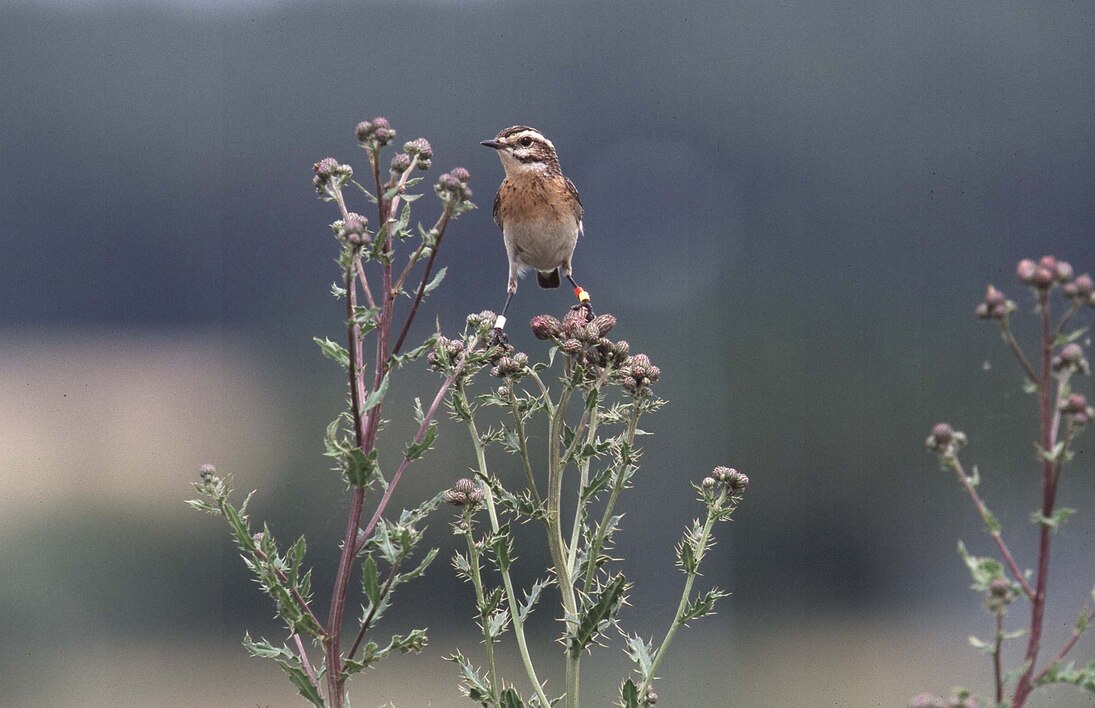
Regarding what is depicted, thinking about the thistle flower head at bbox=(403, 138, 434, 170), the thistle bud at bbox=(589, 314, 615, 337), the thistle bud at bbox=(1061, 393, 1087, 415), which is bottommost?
the thistle bud at bbox=(589, 314, 615, 337)

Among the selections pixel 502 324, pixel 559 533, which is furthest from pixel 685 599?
pixel 502 324

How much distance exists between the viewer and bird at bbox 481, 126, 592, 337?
2627mm

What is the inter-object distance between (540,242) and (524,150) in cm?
23

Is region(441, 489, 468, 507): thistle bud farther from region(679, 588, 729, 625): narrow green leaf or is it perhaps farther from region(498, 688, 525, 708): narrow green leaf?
region(679, 588, 729, 625): narrow green leaf

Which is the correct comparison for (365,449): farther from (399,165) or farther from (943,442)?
(943,442)

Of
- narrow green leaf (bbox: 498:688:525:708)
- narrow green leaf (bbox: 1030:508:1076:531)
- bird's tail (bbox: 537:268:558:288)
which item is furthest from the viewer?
bird's tail (bbox: 537:268:558:288)

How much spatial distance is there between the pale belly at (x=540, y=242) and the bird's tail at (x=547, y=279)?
174 millimetres

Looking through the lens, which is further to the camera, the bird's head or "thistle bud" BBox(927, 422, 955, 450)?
the bird's head

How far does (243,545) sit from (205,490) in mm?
102

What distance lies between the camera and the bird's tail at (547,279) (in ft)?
9.37

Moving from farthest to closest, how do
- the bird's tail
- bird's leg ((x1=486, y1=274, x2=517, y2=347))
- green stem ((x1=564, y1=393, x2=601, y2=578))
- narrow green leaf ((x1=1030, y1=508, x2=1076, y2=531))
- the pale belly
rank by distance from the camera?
the bird's tail, the pale belly, bird's leg ((x1=486, y1=274, x2=517, y2=347)), green stem ((x1=564, y1=393, x2=601, y2=578)), narrow green leaf ((x1=1030, y1=508, x2=1076, y2=531))

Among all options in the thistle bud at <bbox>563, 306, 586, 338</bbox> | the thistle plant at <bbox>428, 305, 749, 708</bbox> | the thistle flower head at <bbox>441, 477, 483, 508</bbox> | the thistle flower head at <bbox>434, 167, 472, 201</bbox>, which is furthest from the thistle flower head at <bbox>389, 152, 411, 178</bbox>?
the thistle flower head at <bbox>441, 477, 483, 508</bbox>

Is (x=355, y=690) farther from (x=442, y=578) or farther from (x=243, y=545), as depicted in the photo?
(x=243, y=545)

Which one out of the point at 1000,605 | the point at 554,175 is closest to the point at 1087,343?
the point at 1000,605
